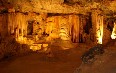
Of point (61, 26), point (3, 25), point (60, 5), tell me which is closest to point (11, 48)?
point (3, 25)

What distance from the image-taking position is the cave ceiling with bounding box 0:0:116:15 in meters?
19.3

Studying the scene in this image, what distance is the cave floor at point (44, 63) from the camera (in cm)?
1393

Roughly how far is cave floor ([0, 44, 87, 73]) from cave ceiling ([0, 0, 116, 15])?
417 centimetres

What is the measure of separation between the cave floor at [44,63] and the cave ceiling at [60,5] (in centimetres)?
417

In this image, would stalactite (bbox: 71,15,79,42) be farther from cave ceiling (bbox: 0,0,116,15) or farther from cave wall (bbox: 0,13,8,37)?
cave wall (bbox: 0,13,8,37)

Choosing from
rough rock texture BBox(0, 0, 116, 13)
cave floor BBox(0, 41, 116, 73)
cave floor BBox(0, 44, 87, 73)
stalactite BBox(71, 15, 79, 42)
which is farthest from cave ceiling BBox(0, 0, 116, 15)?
cave floor BBox(0, 44, 87, 73)

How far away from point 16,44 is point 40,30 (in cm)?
380

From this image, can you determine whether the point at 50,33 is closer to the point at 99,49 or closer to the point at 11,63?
the point at 11,63

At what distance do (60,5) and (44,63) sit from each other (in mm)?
Result: 6774

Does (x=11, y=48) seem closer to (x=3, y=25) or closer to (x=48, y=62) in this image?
(x=3, y=25)

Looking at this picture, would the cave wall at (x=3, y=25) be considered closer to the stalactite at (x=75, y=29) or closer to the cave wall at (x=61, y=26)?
the cave wall at (x=61, y=26)

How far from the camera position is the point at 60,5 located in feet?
66.2

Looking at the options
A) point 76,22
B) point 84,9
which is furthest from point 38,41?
point 84,9

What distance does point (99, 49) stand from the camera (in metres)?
7.16
